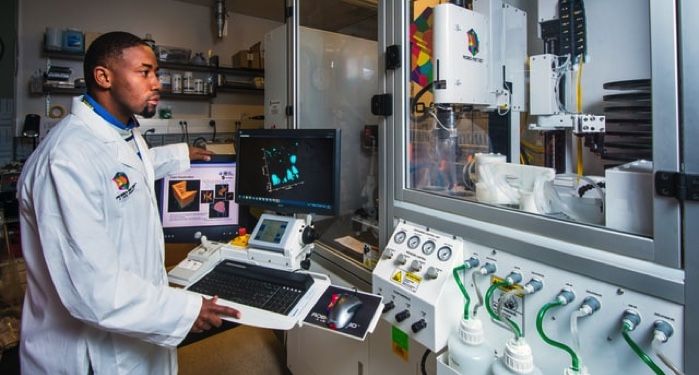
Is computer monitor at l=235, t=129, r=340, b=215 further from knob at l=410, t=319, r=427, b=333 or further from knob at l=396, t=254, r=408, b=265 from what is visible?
knob at l=410, t=319, r=427, b=333

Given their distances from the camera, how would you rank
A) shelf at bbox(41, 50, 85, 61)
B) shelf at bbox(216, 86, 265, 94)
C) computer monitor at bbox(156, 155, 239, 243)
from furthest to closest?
shelf at bbox(216, 86, 265, 94)
shelf at bbox(41, 50, 85, 61)
computer monitor at bbox(156, 155, 239, 243)

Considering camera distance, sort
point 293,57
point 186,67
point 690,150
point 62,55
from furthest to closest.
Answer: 1. point 186,67
2. point 62,55
3. point 293,57
4. point 690,150

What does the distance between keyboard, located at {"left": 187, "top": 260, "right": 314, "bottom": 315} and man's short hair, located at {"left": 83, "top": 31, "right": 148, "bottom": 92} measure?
0.73m

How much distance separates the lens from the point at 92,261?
37.4 inches

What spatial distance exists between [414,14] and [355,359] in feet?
4.56

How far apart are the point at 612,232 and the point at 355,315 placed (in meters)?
0.67

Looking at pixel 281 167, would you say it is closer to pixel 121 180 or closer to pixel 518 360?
pixel 121 180

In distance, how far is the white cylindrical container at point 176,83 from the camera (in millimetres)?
3807

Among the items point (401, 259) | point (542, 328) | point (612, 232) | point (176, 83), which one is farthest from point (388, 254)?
point (176, 83)

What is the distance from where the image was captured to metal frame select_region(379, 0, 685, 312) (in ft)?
2.31

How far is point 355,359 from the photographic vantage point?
5.25 feet

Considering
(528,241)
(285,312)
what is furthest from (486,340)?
(285,312)

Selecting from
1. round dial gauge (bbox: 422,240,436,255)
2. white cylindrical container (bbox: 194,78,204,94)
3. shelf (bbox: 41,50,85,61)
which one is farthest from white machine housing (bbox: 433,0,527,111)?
shelf (bbox: 41,50,85,61)

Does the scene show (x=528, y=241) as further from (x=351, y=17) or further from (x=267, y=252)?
(x=351, y=17)
